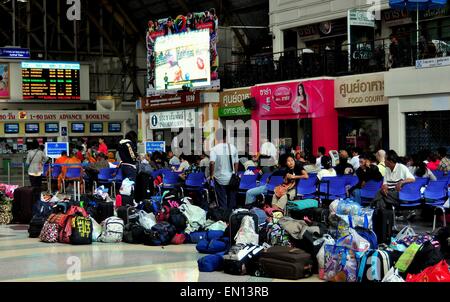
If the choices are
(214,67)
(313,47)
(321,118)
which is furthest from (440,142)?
(214,67)

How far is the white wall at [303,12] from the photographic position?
25.0m

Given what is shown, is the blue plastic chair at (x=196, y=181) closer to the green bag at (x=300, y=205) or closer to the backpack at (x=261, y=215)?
the backpack at (x=261, y=215)

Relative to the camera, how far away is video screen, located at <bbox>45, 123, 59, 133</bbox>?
35.0 metres

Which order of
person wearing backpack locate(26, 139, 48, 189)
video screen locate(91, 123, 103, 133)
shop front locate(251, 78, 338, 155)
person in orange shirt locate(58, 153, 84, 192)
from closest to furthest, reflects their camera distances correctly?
person wearing backpack locate(26, 139, 48, 189) < person in orange shirt locate(58, 153, 84, 192) < shop front locate(251, 78, 338, 155) < video screen locate(91, 123, 103, 133)

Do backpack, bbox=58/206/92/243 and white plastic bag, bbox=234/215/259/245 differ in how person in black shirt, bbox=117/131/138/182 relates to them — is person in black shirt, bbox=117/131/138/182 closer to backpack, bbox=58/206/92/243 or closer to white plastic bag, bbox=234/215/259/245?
backpack, bbox=58/206/92/243

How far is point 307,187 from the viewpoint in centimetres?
1414

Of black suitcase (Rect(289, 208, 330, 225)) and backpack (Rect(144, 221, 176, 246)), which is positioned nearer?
black suitcase (Rect(289, 208, 330, 225))

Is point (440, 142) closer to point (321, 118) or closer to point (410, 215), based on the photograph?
point (321, 118)

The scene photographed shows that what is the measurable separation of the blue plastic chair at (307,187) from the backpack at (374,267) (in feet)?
19.4

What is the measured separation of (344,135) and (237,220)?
14.3 m

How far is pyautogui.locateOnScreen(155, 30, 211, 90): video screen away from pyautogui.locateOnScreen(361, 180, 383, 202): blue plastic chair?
15.7m

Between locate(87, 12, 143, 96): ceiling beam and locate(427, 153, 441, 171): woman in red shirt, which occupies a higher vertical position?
locate(87, 12, 143, 96): ceiling beam

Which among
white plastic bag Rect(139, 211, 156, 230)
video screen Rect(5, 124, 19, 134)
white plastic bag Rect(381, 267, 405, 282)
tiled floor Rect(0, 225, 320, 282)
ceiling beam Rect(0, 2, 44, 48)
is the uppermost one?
ceiling beam Rect(0, 2, 44, 48)

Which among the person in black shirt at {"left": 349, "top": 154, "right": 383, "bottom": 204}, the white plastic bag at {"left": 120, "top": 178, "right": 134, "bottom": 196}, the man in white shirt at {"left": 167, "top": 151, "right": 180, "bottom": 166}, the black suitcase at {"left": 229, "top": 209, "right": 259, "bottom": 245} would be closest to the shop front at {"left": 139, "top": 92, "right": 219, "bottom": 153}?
the man in white shirt at {"left": 167, "top": 151, "right": 180, "bottom": 166}
